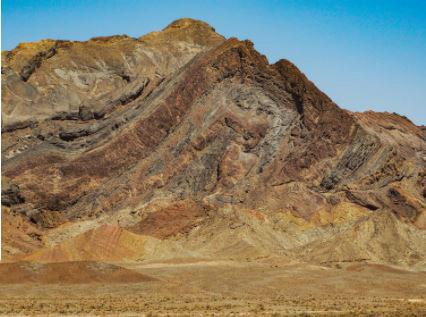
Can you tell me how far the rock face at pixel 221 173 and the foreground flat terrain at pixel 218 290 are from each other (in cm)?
757

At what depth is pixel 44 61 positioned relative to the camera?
136875mm

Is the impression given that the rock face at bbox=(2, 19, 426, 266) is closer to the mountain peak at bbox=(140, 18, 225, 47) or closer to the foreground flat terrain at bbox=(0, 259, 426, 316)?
the foreground flat terrain at bbox=(0, 259, 426, 316)

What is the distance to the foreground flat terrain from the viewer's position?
48.6 metres

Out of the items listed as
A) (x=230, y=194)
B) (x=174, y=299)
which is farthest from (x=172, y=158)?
(x=174, y=299)

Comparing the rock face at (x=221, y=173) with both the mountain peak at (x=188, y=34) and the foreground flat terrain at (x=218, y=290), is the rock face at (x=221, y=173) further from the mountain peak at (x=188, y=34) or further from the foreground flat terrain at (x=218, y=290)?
the mountain peak at (x=188, y=34)

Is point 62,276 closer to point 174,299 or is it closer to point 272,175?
point 174,299

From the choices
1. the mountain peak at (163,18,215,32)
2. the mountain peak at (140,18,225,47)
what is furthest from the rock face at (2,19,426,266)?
the mountain peak at (163,18,215,32)

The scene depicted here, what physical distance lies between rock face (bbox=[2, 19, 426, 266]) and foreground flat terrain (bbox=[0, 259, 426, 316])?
298 inches

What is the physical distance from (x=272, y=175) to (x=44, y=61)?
49831 mm

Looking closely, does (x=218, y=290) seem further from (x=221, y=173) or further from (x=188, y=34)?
(x=188, y=34)

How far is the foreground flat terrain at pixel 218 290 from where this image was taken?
48562 millimetres

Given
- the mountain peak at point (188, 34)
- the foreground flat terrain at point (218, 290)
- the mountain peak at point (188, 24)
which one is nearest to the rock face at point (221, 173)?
the foreground flat terrain at point (218, 290)

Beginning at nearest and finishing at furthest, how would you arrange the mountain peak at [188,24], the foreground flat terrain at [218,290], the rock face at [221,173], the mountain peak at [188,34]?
the foreground flat terrain at [218,290], the rock face at [221,173], the mountain peak at [188,34], the mountain peak at [188,24]

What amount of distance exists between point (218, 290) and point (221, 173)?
3721 cm
